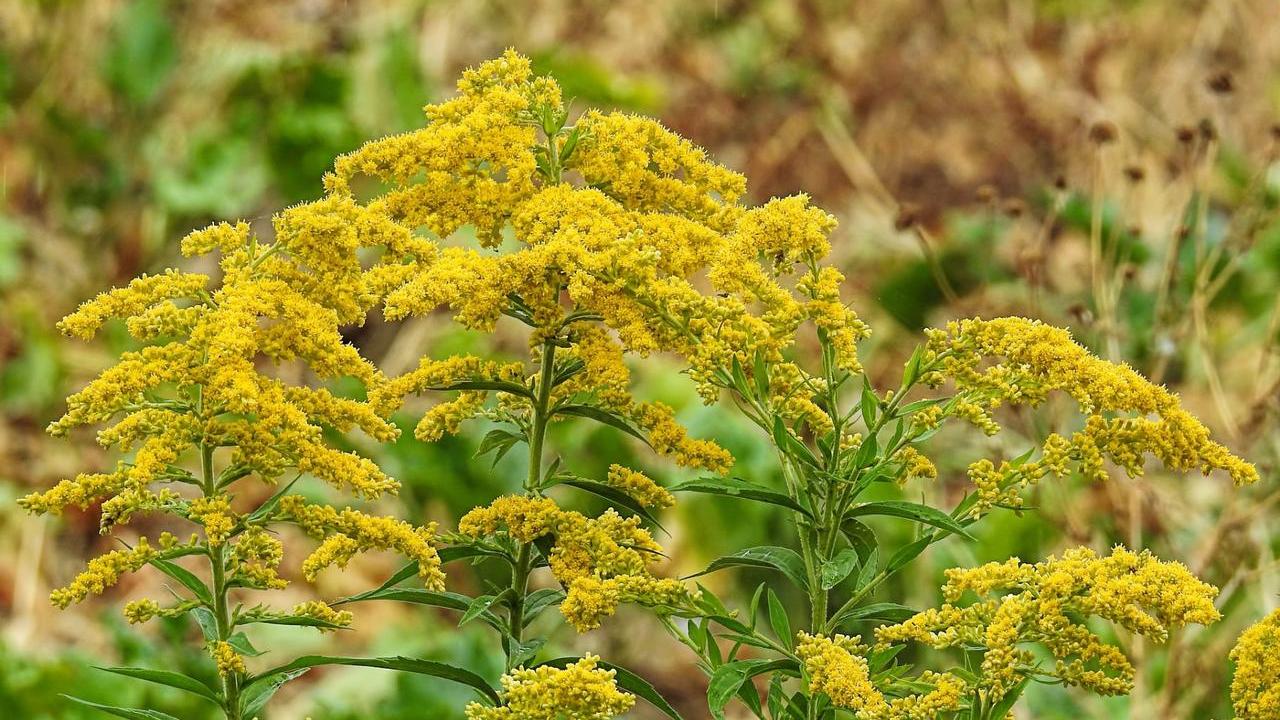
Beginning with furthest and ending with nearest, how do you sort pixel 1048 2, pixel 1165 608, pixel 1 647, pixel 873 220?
1. pixel 1048 2
2. pixel 873 220
3. pixel 1 647
4. pixel 1165 608

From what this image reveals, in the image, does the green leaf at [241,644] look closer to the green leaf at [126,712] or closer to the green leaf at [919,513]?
the green leaf at [126,712]

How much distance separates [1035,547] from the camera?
686 cm

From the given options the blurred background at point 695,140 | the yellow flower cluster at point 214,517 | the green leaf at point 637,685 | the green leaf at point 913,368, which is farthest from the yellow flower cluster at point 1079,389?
the blurred background at point 695,140

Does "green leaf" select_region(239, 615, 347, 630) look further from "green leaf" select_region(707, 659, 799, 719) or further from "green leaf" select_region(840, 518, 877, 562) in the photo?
"green leaf" select_region(840, 518, 877, 562)

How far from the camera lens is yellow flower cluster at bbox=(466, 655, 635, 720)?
2.51m

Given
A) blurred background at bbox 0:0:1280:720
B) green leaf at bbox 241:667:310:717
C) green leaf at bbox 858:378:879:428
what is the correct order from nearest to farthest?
green leaf at bbox 858:378:879:428 < green leaf at bbox 241:667:310:717 < blurred background at bbox 0:0:1280:720

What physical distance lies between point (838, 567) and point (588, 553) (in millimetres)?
452

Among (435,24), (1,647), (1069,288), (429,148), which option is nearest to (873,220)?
(1069,288)

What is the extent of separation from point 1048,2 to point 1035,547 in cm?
567

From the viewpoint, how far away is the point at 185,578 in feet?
9.66

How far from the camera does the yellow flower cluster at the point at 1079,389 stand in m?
2.83

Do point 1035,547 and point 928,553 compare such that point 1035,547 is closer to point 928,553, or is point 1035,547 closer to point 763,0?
point 928,553

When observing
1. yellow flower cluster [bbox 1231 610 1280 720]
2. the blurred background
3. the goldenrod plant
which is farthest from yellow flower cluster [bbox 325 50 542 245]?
the blurred background

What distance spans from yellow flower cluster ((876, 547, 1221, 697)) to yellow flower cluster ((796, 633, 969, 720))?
83mm
